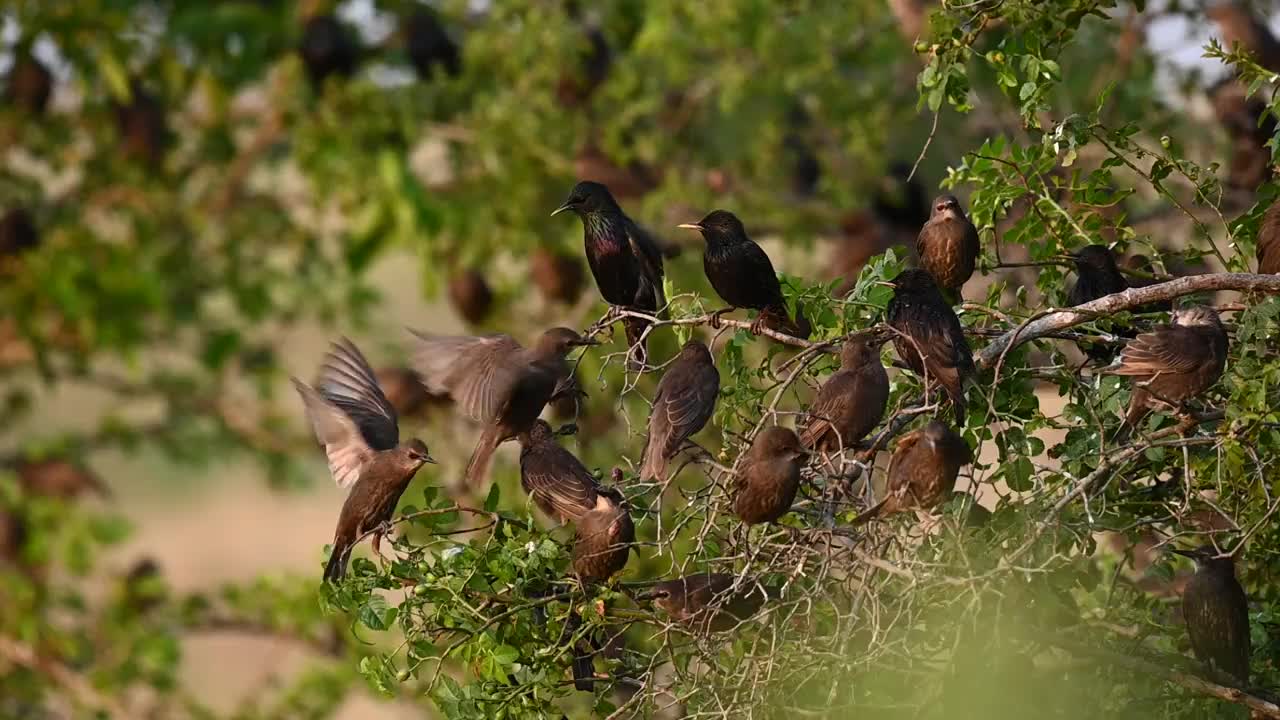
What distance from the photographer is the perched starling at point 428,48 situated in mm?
9414

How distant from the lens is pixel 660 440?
4.23m

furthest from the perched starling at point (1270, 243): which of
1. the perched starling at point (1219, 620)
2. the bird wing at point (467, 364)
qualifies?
the bird wing at point (467, 364)

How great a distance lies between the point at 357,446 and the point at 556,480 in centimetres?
77

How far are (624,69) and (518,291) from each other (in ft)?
4.06

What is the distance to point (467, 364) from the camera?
475 centimetres

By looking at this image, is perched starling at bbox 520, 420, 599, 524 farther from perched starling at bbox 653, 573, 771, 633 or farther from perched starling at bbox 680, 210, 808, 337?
perched starling at bbox 680, 210, 808, 337

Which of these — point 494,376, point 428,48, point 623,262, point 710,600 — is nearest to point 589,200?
point 623,262

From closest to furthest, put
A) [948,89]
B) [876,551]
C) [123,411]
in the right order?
[876,551], [948,89], [123,411]

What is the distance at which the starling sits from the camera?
4.54m

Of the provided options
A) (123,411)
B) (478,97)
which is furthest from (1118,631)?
(123,411)

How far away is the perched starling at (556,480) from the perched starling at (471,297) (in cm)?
450

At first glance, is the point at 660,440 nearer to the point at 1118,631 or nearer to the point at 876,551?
the point at 876,551

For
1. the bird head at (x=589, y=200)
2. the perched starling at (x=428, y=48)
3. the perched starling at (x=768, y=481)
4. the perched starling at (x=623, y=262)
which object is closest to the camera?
the perched starling at (x=768, y=481)

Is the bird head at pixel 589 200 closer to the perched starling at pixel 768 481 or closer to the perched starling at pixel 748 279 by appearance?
the perched starling at pixel 748 279
